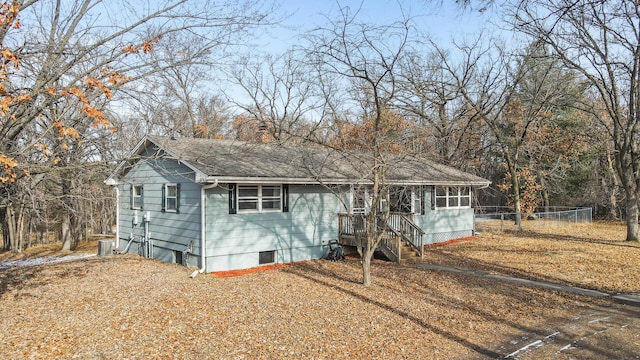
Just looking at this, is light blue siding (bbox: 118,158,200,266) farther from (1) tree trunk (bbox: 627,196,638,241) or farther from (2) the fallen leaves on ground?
(1) tree trunk (bbox: 627,196,638,241)

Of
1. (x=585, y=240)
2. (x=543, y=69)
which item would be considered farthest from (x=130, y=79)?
(x=543, y=69)

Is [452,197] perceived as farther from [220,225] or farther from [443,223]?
[220,225]

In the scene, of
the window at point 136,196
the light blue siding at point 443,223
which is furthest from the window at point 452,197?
the window at point 136,196

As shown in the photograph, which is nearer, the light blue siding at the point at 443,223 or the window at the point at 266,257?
the window at the point at 266,257

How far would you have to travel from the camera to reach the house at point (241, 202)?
11.9 meters

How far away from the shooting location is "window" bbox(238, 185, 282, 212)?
12.6m

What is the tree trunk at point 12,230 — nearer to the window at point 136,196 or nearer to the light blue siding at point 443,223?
the window at point 136,196

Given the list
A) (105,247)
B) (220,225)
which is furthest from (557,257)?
(105,247)

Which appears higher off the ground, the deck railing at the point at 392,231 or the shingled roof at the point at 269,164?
the shingled roof at the point at 269,164

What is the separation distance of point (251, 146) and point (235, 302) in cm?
784

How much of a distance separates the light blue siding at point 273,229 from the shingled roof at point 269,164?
0.63m

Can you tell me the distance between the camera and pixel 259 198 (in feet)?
42.2

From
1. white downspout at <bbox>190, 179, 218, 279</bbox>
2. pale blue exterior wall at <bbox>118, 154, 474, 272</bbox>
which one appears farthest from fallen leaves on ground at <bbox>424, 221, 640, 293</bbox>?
white downspout at <bbox>190, 179, 218, 279</bbox>

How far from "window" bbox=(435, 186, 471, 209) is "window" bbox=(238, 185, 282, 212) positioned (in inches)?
312
